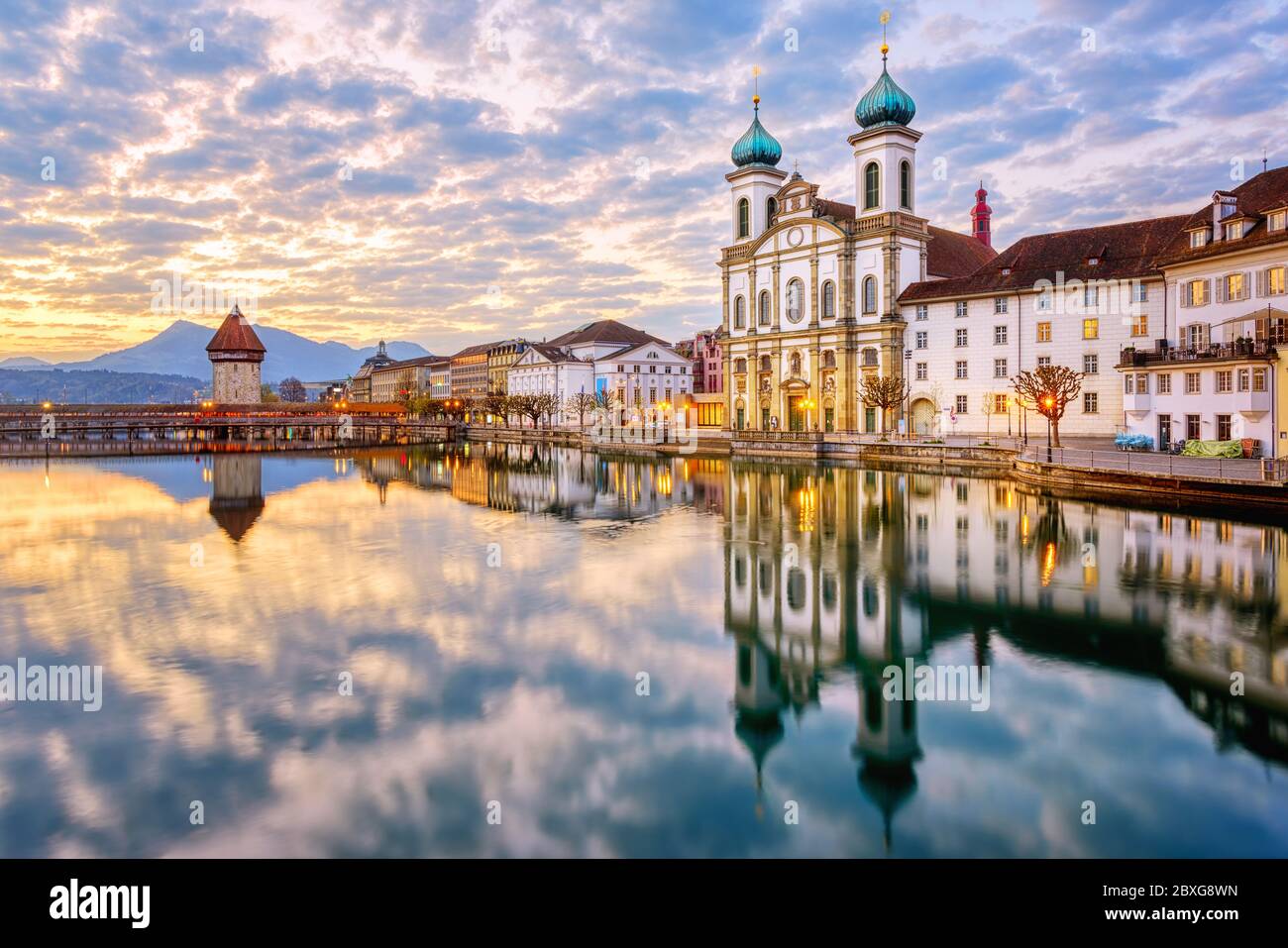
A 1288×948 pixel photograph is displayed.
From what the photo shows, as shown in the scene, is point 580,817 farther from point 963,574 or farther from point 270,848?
point 963,574

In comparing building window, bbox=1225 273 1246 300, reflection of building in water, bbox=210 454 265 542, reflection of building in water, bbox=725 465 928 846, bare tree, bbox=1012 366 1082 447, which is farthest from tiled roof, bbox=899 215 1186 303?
reflection of building in water, bbox=210 454 265 542

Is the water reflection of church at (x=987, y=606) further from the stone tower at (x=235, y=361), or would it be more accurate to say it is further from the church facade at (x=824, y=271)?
the stone tower at (x=235, y=361)

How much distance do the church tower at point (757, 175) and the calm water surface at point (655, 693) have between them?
43891 millimetres

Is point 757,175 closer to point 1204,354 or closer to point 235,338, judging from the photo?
point 1204,354

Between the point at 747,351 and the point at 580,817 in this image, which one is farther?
the point at 747,351

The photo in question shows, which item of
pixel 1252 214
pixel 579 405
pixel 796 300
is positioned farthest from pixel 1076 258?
pixel 579 405

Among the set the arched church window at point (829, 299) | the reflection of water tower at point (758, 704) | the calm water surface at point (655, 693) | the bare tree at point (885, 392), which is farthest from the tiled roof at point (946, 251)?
the reflection of water tower at point (758, 704)

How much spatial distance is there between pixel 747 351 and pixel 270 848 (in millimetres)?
56420

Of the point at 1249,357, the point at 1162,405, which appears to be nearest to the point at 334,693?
the point at 1249,357

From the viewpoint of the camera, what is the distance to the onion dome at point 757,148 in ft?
201

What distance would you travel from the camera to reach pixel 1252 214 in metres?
30.9
